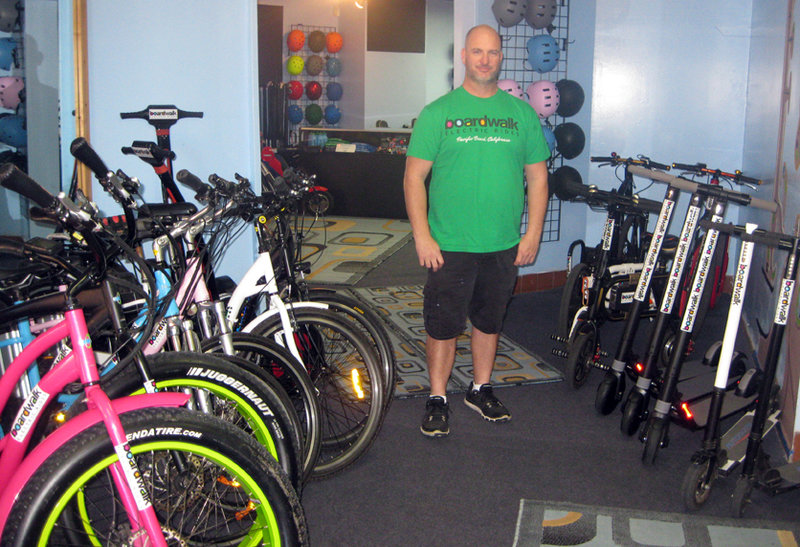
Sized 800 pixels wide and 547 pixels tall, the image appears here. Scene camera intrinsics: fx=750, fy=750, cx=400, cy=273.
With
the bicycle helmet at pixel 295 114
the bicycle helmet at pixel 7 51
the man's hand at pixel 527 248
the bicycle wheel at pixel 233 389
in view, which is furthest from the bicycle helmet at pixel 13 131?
the bicycle helmet at pixel 295 114

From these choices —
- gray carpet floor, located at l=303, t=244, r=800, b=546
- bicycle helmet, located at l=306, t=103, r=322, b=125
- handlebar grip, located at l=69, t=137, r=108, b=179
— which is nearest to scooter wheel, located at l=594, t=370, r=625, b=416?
gray carpet floor, located at l=303, t=244, r=800, b=546

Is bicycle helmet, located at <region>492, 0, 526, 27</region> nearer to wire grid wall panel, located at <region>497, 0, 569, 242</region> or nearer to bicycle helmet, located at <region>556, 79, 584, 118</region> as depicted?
wire grid wall panel, located at <region>497, 0, 569, 242</region>

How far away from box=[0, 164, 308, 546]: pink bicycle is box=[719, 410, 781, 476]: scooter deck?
67.0 inches

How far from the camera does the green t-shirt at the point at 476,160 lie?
2875 millimetres

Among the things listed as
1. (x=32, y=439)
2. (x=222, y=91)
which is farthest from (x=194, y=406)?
(x=222, y=91)

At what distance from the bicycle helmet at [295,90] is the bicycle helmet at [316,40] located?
0.69 metres

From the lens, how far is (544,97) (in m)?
4.98

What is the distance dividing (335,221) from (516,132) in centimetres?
583

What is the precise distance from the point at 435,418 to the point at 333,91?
8586mm

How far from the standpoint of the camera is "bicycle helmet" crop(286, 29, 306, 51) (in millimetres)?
10633

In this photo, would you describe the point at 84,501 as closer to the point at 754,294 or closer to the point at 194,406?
the point at 194,406

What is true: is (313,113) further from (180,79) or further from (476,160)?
(476,160)

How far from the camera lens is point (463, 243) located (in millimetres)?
2982

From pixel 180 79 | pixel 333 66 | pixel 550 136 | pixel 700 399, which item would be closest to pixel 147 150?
pixel 180 79
